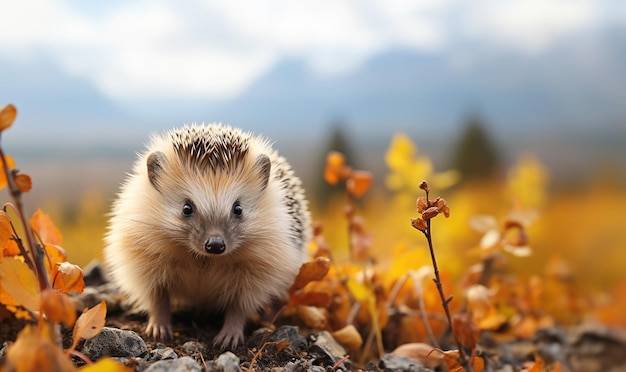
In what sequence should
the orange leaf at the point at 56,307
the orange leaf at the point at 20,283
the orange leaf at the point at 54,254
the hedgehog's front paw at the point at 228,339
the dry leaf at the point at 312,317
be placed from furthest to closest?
the dry leaf at the point at 312,317 < the hedgehog's front paw at the point at 228,339 < the orange leaf at the point at 54,254 < the orange leaf at the point at 20,283 < the orange leaf at the point at 56,307

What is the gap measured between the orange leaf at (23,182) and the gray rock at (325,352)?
1.59 m

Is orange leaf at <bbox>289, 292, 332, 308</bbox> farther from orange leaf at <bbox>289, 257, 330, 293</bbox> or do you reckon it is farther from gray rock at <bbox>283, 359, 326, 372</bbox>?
gray rock at <bbox>283, 359, 326, 372</bbox>

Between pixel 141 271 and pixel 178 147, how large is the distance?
725 millimetres

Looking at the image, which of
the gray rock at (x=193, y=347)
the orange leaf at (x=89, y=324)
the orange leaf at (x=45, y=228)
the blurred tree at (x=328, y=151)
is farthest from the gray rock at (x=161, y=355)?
the blurred tree at (x=328, y=151)

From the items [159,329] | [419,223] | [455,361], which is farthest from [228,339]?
[419,223]

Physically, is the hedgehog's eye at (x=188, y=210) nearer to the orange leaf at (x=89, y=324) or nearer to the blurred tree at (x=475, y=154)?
the orange leaf at (x=89, y=324)

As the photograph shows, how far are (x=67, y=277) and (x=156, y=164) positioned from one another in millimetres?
1011

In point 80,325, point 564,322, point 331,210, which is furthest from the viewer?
point 331,210

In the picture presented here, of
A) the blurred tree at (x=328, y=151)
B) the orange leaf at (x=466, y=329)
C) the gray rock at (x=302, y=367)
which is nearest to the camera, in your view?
the orange leaf at (x=466, y=329)

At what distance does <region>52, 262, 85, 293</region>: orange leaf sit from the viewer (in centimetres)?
266

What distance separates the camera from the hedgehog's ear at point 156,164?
353 cm

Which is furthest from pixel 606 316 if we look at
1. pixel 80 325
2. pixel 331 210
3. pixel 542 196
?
pixel 80 325

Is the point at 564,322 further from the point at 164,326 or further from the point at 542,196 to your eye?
the point at 164,326

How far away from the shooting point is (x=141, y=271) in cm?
356
